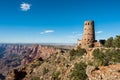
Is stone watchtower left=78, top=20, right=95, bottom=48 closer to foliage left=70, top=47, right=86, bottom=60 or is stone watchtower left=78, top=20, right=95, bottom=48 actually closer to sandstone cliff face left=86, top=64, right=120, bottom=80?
foliage left=70, top=47, right=86, bottom=60

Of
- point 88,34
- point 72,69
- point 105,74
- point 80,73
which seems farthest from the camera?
point 88,34

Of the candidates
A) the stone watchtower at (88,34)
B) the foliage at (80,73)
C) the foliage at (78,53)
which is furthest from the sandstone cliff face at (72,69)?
the stone watchtower at (88,34)

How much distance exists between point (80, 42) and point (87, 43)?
7871 millimetres

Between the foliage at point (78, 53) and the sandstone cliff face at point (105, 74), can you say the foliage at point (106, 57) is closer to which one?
the sandstone cliff face at point (105, 74)

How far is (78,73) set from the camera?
68750 mm

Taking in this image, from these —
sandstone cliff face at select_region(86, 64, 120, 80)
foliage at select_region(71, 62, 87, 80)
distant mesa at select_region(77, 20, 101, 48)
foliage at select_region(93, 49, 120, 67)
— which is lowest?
foliage at select_region(71, 62, 87, 80)

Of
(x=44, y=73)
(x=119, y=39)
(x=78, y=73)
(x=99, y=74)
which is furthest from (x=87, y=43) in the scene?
(x=99, y=74)

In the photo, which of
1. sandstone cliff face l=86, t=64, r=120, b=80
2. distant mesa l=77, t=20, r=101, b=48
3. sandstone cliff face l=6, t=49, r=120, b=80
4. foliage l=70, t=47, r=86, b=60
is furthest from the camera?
distant mesa l=77, t=20, r=101, b=48

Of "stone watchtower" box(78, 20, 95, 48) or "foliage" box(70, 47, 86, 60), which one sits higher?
"stone watchtower" box(78, 20, 95, 48)

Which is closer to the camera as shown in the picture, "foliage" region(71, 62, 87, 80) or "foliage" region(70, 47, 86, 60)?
"foliage" region(71, 62, 87, 80)

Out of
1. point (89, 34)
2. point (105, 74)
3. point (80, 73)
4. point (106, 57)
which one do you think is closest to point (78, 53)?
point (89, 34)

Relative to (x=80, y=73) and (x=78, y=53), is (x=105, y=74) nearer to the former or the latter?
(x=80, y=73)

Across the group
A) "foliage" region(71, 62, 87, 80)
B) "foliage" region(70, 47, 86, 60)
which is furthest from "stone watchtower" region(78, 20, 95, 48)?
"foliage" region(71, 62, 87, 80)

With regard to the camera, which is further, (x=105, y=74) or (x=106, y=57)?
(x=106, y=57)
